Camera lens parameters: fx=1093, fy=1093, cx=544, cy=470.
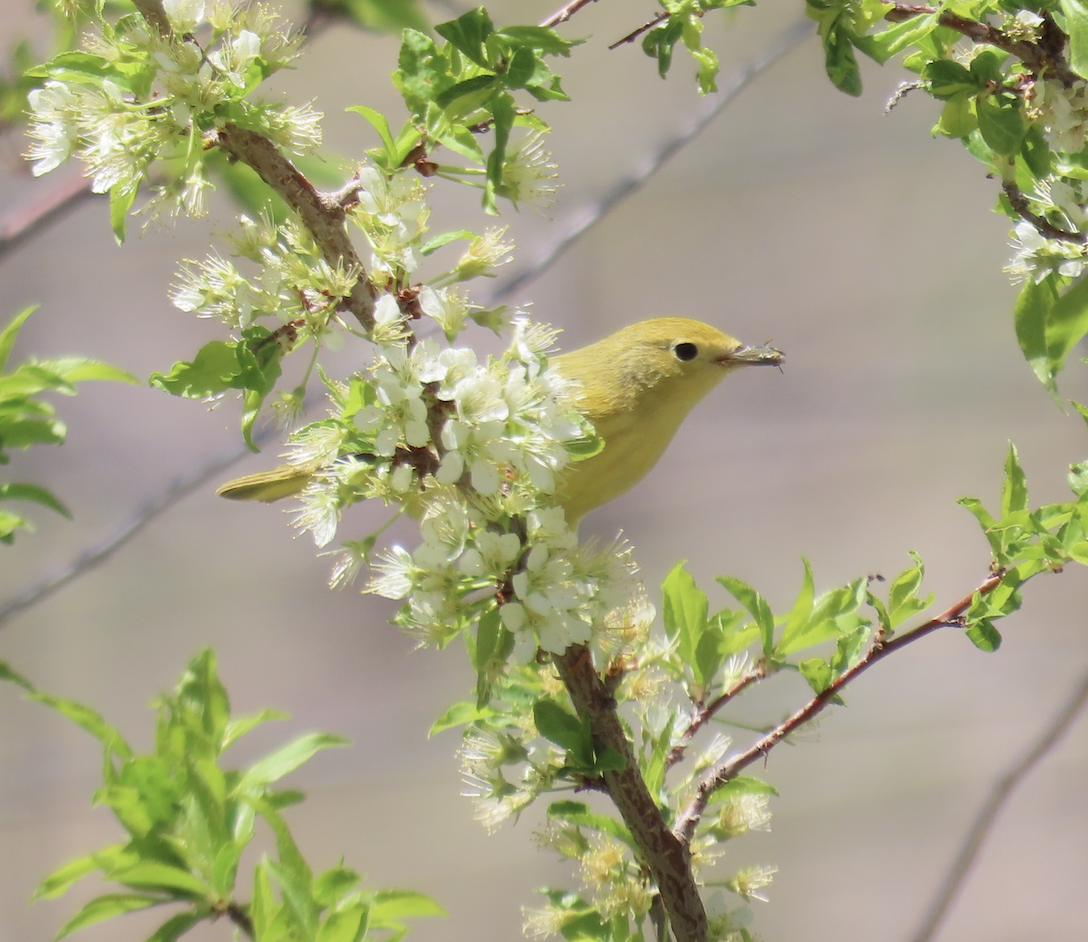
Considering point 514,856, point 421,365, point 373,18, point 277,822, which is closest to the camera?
point 421,365

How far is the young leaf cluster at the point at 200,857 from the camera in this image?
94 cm

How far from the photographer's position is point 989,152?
3.31ft

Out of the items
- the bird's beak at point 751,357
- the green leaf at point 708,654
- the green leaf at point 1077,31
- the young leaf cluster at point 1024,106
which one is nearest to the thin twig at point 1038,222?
the young leaf cluster at point 1024,106

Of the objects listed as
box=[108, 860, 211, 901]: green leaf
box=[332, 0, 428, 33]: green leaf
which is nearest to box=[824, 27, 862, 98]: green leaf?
box=[108, 860, 211, 901]: green leaf

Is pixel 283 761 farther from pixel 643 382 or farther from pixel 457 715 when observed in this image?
pixel 643 382

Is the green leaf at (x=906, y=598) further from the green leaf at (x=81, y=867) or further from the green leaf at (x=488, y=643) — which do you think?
the green leaf at (x=81, y=867)

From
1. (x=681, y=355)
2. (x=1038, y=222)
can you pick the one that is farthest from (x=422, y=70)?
(x=681, y=355)

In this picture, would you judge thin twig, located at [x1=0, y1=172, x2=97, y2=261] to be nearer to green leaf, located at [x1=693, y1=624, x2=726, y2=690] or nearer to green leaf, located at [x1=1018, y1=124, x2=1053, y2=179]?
green leaf, located at [x1=693, y1=624, x2=726, y2=690]

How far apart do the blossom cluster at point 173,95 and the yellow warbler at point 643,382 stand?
1.05m

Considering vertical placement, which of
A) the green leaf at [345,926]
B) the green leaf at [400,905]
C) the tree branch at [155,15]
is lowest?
the green leaf at [400,905]

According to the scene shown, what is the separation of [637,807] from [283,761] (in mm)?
388

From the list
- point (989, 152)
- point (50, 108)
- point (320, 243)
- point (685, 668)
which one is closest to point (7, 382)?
point (50, 108)

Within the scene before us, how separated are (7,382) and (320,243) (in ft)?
1.40

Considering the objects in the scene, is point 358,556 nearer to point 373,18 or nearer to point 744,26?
point 373,18
